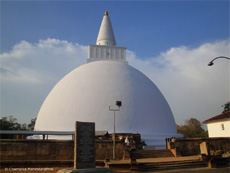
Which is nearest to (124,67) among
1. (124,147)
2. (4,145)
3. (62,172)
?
(124,147)

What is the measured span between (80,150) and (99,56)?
59.2ft

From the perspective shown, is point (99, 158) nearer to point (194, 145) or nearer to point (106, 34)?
point (194, 145)

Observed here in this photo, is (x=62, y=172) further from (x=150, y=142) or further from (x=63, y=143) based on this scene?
Result: (x=150, y=142)

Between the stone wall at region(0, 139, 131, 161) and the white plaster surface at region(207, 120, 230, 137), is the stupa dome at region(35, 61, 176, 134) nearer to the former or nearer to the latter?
the stone wall at region(0, 139, 131, 161)

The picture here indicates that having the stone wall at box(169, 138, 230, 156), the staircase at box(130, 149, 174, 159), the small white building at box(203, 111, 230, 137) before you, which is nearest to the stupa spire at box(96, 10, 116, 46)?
the small white building at box(203, 111, 230, 137)

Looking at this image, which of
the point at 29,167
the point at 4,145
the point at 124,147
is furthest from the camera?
the point at 124,147

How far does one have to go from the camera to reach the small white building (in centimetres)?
2047

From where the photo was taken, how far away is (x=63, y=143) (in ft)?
39.1

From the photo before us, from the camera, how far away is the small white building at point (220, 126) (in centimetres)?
2047

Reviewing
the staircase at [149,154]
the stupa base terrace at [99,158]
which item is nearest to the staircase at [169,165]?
the stupa base terrace at [99,158]

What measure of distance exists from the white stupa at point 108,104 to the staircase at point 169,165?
17.1 ft

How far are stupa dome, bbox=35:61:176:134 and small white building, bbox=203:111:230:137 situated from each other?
602 cm

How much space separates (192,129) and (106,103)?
3365 centimetres

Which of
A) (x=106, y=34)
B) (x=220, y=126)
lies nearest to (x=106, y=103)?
(x=106, y=34)
